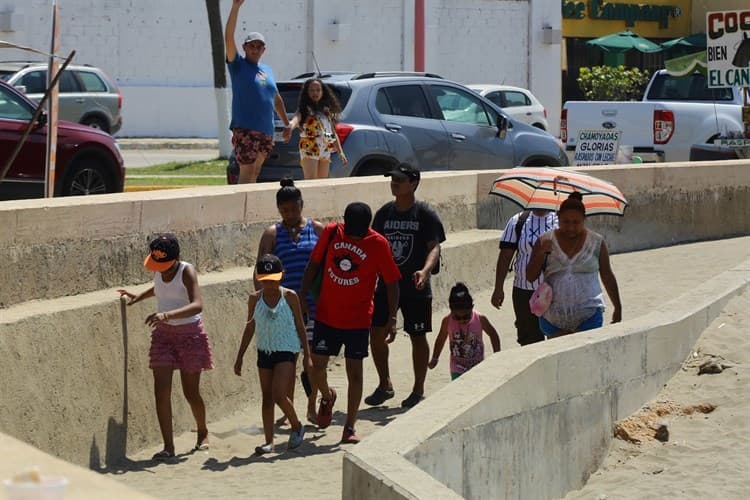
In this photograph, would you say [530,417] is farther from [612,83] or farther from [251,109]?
[612,83]

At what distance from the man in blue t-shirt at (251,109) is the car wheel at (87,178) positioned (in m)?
1.65

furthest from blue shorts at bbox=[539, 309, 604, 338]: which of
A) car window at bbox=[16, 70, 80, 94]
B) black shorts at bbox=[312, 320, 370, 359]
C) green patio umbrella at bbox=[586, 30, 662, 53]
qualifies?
green patio umbrella at bbox=[586, 30, 662, 53]

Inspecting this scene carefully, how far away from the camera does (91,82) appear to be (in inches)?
1013

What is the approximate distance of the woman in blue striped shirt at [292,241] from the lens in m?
9.29

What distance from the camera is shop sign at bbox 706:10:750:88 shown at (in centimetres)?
1806

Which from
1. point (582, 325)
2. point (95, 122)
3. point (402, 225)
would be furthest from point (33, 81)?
point (582, 325)

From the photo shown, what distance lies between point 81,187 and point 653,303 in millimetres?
5313

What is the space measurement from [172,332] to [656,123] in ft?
35.5

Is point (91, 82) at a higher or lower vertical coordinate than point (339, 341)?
higher

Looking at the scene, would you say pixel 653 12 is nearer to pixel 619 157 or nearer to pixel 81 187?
pixel 619 157

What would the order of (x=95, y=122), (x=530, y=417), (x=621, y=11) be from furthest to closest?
(x=621, y=11) → (x=95, y=122) → (x=530, y=417)

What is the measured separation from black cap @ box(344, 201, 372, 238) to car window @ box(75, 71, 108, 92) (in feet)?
57.5

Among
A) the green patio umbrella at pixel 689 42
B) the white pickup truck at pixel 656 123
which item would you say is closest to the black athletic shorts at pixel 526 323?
the white pickup truck at pixel 656 123

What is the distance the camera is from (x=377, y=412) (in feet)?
32.8
